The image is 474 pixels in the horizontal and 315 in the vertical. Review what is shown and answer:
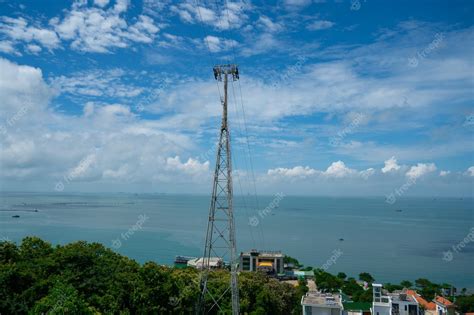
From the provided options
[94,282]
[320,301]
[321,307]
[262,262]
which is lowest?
[262,262]

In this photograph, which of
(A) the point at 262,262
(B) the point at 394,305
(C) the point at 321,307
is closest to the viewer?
(C) the point at 321,307

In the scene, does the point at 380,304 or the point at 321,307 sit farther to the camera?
the point at 380,304

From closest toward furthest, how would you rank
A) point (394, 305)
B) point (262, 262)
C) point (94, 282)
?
1. point (94, 282)
2. point (394, 305)
3. point (262, 262)

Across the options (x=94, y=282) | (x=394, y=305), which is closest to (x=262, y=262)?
(x=394, y=305)

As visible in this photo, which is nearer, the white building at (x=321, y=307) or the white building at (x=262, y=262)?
the white building at (x=321, y=307)

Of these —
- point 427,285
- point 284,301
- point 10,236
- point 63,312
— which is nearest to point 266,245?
point 427,285

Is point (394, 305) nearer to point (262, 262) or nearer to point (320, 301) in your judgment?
point (320, 301)

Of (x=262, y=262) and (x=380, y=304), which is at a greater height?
(x=380, y=304)

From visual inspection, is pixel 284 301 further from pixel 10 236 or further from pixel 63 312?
pixel 10 236

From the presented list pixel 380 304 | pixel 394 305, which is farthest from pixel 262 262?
pixel 394 305

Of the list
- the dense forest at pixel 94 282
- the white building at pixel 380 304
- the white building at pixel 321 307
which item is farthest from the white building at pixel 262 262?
the dense forest at pixel 94 282

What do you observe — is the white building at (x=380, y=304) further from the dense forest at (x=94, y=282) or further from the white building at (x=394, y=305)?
the dense forest at (x=94, y=282)
